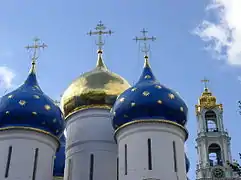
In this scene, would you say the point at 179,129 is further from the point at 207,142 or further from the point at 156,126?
the point at 207,142

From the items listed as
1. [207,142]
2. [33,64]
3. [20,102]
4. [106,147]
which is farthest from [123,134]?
[207,142]

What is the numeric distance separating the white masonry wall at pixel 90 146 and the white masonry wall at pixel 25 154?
5.20 ft

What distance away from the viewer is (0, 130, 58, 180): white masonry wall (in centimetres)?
1376

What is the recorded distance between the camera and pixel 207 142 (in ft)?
128

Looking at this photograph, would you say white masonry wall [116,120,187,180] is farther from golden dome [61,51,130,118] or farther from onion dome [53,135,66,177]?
Answer: onion dome [53,135,66,177]

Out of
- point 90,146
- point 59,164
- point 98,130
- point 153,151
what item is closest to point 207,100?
point 59,164

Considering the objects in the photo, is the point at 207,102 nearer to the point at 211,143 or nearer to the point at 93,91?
the point at 211,143

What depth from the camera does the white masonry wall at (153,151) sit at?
13.4 meters

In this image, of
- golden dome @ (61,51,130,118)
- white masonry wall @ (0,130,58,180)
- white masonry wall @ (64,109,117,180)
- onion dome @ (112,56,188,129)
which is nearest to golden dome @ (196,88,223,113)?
golden dome @ (61,51,130,118)

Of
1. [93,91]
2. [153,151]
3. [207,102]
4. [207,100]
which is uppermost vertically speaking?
[207,100]

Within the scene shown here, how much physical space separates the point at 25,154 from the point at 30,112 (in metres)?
1.28

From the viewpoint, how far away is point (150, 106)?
14312 millimetres

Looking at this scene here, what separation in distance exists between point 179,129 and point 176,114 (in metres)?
0.43

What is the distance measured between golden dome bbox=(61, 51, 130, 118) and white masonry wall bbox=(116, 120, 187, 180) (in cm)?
276
